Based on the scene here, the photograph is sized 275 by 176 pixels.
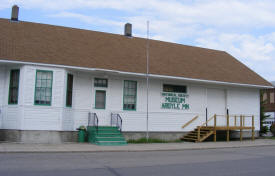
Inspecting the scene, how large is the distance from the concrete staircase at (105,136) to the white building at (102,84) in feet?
2.77

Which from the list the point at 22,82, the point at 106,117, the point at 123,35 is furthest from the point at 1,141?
the point at 123,35

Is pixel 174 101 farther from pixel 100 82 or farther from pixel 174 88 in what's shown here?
pixel 100 82

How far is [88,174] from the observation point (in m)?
8.84

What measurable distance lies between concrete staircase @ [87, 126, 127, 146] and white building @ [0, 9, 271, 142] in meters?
0.85

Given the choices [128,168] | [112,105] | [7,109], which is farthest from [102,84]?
[128,168]

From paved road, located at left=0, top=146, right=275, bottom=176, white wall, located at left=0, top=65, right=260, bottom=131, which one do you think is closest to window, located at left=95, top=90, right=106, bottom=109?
white wall, located at left=0, top=65, right=260, bottom=131

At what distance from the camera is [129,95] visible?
20.7 meters

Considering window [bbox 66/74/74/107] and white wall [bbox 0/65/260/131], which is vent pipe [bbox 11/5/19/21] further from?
window [bbox 66/74/74/107]

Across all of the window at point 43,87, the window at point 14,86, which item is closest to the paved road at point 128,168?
the window at point 43,87

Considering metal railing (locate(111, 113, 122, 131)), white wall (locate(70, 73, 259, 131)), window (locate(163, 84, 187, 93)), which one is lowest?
metal railing (locate(111, 113, 122, 131))

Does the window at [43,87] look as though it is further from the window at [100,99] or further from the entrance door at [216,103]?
the entrance door at [216,103]

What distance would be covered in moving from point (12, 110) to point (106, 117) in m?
5.35

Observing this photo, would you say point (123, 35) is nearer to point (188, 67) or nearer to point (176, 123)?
point (188, 67)

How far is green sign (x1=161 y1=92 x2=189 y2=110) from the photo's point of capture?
851 inches
